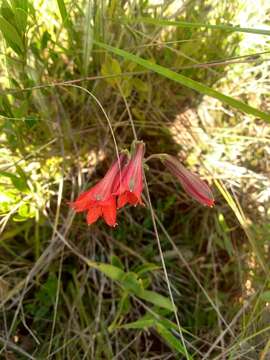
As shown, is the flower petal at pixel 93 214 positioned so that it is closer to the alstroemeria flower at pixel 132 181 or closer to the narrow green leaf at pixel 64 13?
the alstroemeria flower at pixel 132 181

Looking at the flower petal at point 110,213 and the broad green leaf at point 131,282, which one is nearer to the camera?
the flower petal at point 110,213

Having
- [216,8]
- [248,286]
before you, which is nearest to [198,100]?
[216,8]

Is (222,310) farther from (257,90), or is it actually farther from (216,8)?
(216,8)

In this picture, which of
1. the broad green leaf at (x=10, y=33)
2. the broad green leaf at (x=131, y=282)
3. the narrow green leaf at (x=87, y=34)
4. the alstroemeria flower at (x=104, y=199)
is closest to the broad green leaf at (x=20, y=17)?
the broad green leaf at (x=10, y=33)

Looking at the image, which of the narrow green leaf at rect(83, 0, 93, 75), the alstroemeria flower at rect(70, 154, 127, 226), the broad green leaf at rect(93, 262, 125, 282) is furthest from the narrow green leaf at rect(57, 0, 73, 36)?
the broad green leaf at rect(93, 262, 125, 282)

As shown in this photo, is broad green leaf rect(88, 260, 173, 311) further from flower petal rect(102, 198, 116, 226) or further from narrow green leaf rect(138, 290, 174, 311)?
flower petal rect(102, 198, 116, 226)

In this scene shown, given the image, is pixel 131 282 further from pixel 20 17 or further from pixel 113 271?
pixel 20 17
